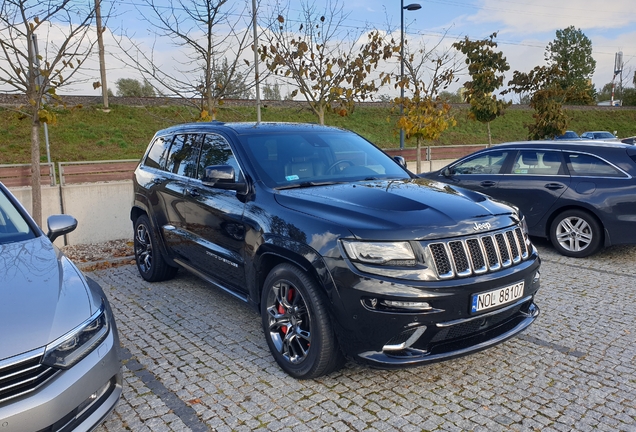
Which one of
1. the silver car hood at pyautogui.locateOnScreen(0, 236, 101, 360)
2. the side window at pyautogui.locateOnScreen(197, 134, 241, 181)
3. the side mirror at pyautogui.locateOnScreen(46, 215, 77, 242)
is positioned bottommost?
the silver car hood at pyautogui.locateOnScreen(0, 236, 101, 360)

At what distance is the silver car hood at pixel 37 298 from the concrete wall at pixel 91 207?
5.67 metres

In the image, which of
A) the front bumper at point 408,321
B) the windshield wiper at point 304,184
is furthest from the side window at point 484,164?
the front bumper at point 408,321

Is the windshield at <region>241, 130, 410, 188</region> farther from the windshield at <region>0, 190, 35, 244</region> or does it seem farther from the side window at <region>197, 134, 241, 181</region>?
the windshield at <region>0, 190, 35, 244</region>

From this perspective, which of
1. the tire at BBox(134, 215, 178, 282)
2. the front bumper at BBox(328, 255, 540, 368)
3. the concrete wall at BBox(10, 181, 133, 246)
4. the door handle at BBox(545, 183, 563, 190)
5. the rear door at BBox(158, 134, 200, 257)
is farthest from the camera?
the concrete wall at BBox(10, 181, 133, 246)

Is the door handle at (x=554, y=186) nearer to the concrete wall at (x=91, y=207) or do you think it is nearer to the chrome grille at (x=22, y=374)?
the chrome grille at (x=22, y=374)

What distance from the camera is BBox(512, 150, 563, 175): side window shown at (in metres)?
7.38

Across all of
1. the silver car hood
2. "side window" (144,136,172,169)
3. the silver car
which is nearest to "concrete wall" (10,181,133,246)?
"side window" (144,136,172,169)

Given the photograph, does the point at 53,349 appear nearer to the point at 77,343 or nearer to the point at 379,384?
the point at 77,343

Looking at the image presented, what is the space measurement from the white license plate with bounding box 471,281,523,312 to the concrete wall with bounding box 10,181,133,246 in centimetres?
734

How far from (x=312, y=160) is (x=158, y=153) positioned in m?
2.34

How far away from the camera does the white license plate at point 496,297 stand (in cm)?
327

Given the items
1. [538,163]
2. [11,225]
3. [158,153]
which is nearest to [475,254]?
[11,225]

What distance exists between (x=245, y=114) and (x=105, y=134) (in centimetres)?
869

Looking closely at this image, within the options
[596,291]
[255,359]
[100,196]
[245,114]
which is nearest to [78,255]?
[100,196]
